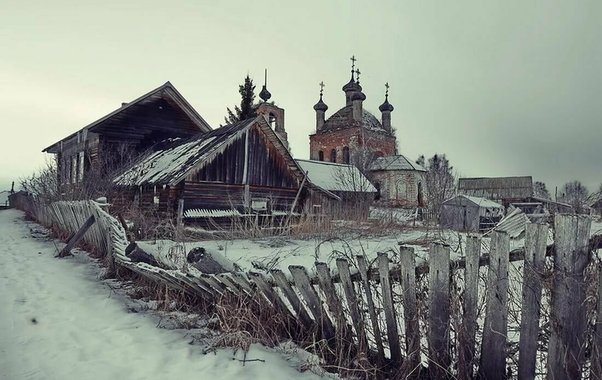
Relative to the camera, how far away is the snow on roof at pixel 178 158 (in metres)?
13.3

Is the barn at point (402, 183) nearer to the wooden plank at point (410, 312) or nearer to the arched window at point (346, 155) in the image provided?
the arched window at point (346, 155)

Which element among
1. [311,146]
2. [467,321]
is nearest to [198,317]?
[467,321]

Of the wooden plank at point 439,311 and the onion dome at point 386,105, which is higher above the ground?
the onion dome at point 386,105

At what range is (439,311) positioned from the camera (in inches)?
107

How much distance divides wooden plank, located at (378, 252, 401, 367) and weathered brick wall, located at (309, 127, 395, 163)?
4044cm

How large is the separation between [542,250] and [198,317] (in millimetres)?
3502

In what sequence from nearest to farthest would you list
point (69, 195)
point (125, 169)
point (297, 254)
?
point (297, 254) → point (69, 195) → point (125, 169)

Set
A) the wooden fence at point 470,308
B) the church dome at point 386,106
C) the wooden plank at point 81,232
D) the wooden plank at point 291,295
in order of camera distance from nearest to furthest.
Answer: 1. the wooden fence at point 470,308
2. the wooden plank at point 291,295
3. the wooden plank at point 81,232
4. the church dome at point 386,106

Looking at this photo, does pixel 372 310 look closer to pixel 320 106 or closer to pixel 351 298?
pixel 351 298

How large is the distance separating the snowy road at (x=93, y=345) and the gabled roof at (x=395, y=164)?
34884 millimetres

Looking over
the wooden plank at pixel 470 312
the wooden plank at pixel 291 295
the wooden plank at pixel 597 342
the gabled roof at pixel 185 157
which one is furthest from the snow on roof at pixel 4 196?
the wooden plank at pixel 597 342

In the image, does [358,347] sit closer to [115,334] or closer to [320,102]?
[115,334]

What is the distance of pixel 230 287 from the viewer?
3732 millimetres

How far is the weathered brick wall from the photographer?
43125 millimetres
